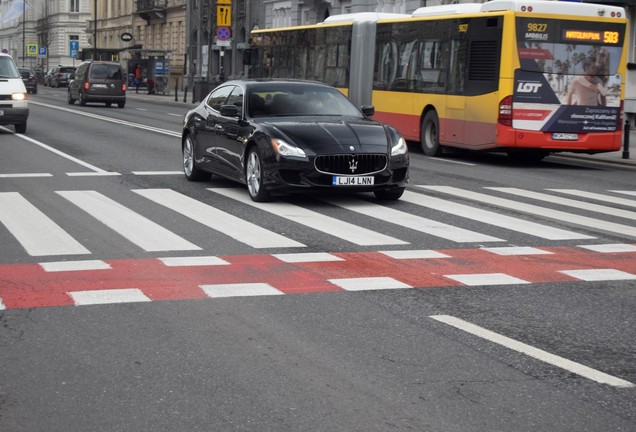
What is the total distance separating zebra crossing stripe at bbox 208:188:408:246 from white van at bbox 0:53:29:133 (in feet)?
40.6

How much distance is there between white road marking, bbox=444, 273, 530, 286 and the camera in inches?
330

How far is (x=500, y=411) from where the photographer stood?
5.11m

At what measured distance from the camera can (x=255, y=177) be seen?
13.4m

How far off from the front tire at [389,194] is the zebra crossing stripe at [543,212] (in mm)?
1130

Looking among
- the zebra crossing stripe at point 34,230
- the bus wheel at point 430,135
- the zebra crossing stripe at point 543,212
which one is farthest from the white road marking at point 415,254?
the bus wheel at point 430,135

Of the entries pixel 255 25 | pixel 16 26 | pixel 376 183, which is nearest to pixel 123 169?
pixel 376 183

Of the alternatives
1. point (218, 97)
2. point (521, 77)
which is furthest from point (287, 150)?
point (521, 77)

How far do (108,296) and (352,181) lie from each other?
5678 millimetres

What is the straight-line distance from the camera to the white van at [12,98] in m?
25.1

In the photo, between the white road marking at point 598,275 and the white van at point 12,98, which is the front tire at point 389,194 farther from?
the white van at point 12,98

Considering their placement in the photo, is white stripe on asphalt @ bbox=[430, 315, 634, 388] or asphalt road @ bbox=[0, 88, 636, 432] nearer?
asphalt road @ bbox=[0, 88, 636, 432]

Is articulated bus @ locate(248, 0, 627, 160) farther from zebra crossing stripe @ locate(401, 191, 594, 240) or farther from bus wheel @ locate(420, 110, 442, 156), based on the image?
zebra crossing stripe @ locate(401, 191, 594, 240)

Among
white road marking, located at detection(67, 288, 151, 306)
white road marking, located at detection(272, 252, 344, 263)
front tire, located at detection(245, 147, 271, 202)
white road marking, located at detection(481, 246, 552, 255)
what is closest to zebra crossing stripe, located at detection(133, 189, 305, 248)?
white road marking, located at detection(272, 252, 344, 263)

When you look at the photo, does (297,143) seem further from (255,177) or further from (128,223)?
(128,223)
